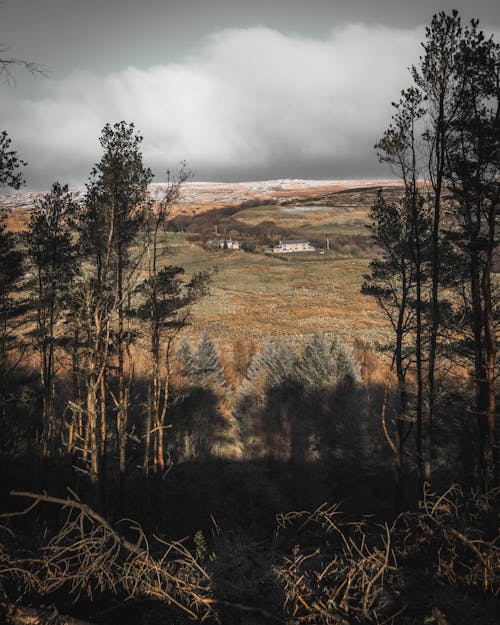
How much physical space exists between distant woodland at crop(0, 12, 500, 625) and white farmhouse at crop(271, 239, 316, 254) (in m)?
53.8

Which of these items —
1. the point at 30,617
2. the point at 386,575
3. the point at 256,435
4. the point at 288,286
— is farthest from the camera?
the point at 288,286

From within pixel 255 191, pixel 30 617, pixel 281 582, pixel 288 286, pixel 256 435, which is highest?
pixel 255 191

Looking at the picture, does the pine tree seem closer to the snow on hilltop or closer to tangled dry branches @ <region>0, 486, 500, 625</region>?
tangled dry branches @ <region>0, 486, 500, 625</region>

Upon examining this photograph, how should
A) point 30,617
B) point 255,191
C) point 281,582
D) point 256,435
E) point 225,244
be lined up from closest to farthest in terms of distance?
point 30,617
point 281,582
point 256,435
point 225,244
point 255,191

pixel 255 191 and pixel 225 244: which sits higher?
pixel 255 191

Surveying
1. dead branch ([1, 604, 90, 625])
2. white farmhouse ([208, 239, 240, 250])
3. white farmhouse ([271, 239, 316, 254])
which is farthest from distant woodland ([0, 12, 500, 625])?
white farmhouse ([271, 239, 316, 254])

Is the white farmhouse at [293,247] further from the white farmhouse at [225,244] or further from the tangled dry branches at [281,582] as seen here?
the tangled dry branches at [281,582]

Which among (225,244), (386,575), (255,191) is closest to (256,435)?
(386,575)

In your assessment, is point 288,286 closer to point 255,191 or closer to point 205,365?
point 205,365

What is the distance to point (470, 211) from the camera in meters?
9.20

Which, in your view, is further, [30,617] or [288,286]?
[288,286]

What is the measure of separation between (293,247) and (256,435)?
218 feet

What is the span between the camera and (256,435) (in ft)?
75.7

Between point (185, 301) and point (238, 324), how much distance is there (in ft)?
98.9
